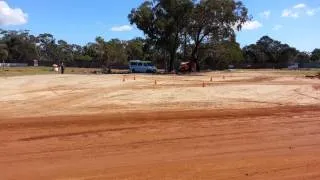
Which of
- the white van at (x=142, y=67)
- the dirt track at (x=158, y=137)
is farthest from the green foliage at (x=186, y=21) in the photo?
→ the dirt track at (x=158, y=137)

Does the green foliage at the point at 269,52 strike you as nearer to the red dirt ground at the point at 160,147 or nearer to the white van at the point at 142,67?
the white van at the point at 142,67

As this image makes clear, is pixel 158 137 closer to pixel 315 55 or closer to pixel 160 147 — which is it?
pixel 160 147

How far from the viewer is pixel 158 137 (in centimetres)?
1461

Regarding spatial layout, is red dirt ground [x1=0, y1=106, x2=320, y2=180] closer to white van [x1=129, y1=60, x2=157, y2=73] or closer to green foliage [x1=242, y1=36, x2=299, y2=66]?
white van [x1=129, y1=60, x2=157, y2=73]

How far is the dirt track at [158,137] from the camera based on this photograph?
418 inches

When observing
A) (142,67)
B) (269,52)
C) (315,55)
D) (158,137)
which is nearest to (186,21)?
(142,67)

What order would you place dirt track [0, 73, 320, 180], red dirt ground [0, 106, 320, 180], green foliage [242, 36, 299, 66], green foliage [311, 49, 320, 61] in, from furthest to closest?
green foliage [311, 49, 320, 61]
green foliage [242, 36, 299, 66]
dirt track [0, 73, 320, 180]
red dirt ground [0, 106, 320, 180]

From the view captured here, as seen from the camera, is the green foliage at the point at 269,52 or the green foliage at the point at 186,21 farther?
the green foliage at the point at 269,52

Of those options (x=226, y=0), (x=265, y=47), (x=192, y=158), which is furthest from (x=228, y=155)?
(x=265, y=47)

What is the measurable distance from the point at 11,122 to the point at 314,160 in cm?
976

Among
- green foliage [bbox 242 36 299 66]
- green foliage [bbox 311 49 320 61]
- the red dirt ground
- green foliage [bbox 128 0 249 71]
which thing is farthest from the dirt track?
green foliage [bbox 311 49 320 61]

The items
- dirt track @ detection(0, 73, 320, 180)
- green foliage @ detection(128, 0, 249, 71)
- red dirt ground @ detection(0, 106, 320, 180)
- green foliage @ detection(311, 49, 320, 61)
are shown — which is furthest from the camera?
green foliage @ detection(311, 49, 320, 61)

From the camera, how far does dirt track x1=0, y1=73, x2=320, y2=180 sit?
10.6 meters

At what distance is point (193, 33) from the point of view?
239 ft
